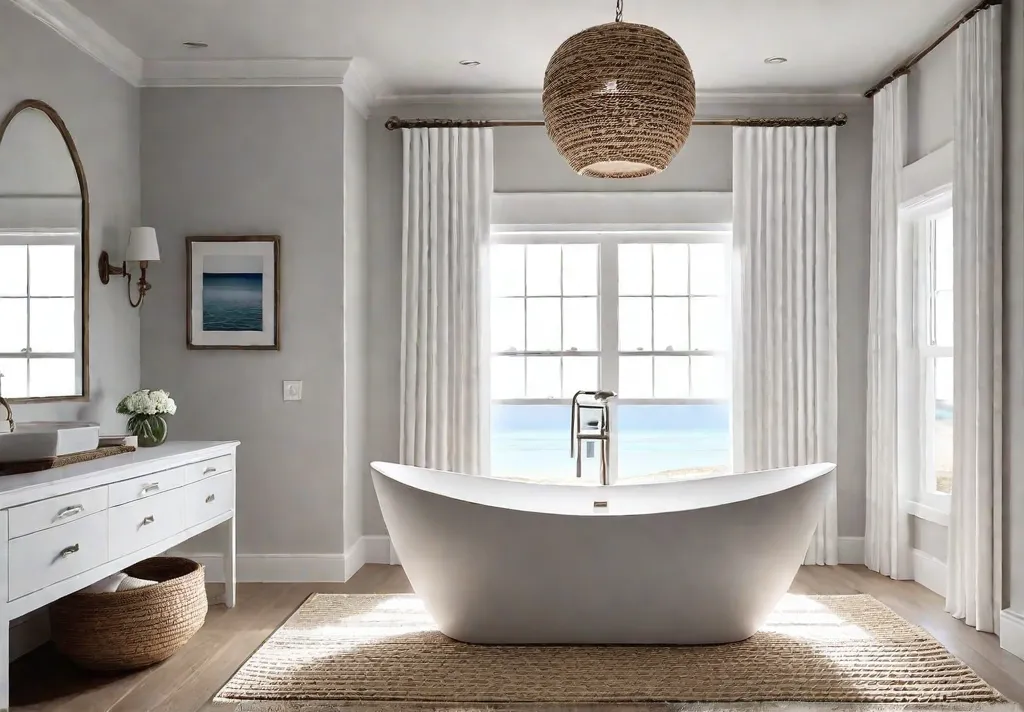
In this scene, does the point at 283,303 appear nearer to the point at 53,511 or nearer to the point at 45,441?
the point at 45,441

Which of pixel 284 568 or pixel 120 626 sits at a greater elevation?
pixel 120 626

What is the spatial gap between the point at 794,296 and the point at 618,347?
1037 millimetres

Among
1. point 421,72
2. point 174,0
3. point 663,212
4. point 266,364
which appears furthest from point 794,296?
point 174,0

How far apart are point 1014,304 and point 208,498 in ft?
11.3

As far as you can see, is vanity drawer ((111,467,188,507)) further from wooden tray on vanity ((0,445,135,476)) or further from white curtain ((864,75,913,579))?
white curtain ((864,75,913,579))

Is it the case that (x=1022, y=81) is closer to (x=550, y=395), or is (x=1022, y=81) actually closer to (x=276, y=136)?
(x=550, y=395)

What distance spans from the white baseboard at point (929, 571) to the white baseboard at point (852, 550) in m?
0.41

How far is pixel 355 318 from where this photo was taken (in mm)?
4562

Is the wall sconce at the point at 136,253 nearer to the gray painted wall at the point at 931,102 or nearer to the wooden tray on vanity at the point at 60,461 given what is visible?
the wooden tray on vanity at the point at 60,461

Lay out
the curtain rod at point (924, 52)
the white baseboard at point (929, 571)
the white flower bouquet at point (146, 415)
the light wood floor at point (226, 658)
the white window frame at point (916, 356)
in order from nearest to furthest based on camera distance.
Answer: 1. the light wood floor at point (226, 658)
2. the curtain rod at point (924, 52)
3. the white flower bouquet at point (146, 415)
4. the white baseboard at point (929, 571)
5. the white window frame at point (916, 356)

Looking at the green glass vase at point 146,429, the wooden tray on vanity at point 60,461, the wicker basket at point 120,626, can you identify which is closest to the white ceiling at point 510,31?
the green glass vase at point 146,429

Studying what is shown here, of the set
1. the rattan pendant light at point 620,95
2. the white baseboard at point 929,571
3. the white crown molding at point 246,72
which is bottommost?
the white baseboard at point 929,571

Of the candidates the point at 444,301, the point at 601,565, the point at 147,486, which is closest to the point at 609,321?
the point at 444,301

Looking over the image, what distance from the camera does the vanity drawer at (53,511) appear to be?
2311 mm
